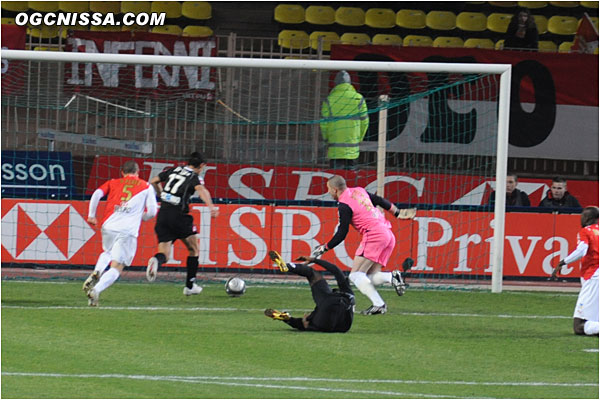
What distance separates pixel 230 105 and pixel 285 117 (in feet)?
3.73

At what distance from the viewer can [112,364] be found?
32.2ft

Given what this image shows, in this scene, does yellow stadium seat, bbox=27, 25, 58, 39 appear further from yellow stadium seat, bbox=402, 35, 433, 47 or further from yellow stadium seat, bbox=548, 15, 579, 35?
yellow stadium seat, bbox=548, 15, 579, 35

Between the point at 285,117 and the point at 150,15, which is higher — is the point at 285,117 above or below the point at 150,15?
below

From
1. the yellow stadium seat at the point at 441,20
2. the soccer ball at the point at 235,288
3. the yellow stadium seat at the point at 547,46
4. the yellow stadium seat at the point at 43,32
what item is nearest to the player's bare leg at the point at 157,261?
the soccer ball at the point at 235,288

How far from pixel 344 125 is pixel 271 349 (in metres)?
8.54

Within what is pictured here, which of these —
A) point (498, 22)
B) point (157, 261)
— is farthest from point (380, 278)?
point (498, 22)

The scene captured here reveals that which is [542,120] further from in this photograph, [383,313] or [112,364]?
[112,364]

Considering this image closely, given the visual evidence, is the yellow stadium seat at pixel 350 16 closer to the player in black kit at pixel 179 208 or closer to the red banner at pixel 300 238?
the red banner at pixel 300 238

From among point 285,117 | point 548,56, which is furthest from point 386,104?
point 548,56

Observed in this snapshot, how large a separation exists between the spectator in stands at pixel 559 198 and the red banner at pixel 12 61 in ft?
30.7

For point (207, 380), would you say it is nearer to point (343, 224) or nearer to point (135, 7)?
point (343, 224)

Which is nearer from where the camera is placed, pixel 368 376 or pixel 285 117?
pixel 368 376

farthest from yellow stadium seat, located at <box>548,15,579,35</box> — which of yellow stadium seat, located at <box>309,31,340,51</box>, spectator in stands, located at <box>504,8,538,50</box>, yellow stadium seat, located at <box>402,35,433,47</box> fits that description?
yellow stadium seat, located at <box>309,31,340,51</box>

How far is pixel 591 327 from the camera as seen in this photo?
1234 centimetres
